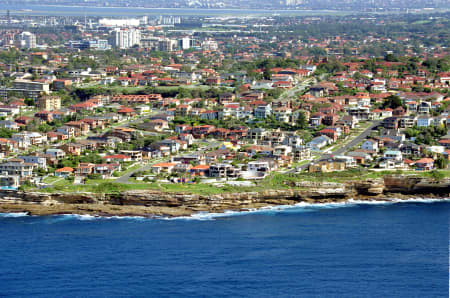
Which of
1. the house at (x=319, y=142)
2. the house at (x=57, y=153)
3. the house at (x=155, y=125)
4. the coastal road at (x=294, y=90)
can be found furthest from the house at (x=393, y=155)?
the coastal road at (x=294, y=90)

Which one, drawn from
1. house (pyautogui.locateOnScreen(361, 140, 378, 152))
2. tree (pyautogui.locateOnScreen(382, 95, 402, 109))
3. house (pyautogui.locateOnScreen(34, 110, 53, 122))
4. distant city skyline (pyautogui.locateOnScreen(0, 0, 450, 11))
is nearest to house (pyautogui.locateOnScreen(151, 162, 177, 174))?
house (pyautogui.locateOnScreen(361, 140, 378, 152))

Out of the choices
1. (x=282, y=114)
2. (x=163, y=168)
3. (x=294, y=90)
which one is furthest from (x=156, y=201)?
(x=294, y=90)

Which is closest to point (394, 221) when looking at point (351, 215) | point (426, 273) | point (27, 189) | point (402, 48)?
point (351, 215)

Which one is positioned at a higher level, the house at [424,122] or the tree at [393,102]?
the tree at [393,102]

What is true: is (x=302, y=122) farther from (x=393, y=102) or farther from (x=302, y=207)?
(x=302, y=207)

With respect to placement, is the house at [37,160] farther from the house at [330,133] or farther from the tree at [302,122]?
the tree at [302,122]

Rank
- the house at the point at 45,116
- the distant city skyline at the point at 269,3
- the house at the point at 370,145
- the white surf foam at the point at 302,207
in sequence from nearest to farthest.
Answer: the white surf foam at the point at 302,207 → the house at the point at 370,145 → the house at the point at 45,116 → the distant city skyline at the point at 269,3

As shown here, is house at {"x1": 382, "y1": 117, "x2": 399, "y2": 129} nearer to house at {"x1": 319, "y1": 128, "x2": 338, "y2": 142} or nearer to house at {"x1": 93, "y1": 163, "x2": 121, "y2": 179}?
house at {"x1": 319, "y1": 128, "x2": 338, "y2": 142}
